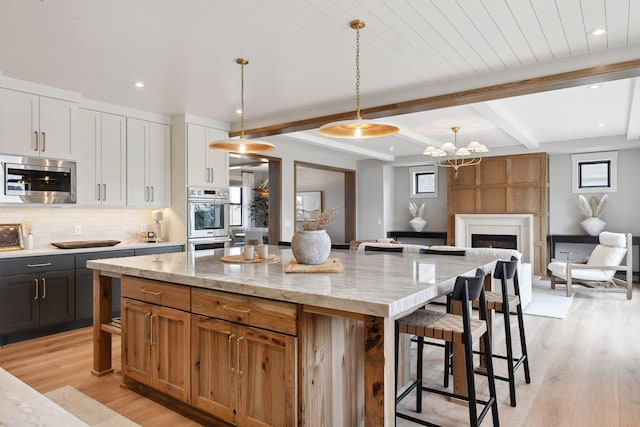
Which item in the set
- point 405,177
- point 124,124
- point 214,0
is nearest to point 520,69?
point 214,0

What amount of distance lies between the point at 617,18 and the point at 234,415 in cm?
352

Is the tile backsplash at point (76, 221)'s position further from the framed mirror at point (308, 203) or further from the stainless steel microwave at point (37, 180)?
the framed mirror at point (308, 203)

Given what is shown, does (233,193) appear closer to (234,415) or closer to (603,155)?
(603,155)

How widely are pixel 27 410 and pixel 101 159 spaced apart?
4.70 metres

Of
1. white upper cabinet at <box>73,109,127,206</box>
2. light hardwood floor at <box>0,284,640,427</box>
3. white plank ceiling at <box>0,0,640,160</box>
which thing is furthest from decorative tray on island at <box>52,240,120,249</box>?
white plank ceiling at <box>0,0,640,160</box>

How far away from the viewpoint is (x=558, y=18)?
2.77 metres

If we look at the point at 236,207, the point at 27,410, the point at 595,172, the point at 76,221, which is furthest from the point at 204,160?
the point at 595,172

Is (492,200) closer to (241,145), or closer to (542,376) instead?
(542,376)

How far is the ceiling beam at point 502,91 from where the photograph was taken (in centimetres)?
325

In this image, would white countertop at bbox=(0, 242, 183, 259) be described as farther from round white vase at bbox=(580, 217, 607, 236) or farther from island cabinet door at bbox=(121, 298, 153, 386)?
round white vase at bbox=(580, 217, 607, 236)

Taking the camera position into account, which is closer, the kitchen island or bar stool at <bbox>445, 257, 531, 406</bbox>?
the kitchen island

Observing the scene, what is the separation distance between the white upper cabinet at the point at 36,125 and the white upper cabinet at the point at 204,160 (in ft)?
4.47

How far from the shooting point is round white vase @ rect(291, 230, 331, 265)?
2480mm

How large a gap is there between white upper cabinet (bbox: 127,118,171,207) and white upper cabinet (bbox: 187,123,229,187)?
352 millimetres
